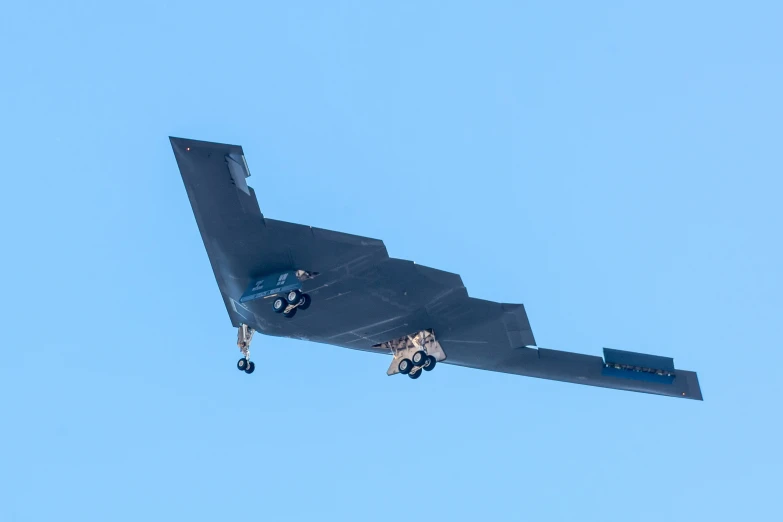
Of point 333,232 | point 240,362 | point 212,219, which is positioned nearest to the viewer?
point 333,232

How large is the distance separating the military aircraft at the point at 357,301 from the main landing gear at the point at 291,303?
55 mm

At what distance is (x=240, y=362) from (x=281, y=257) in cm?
868

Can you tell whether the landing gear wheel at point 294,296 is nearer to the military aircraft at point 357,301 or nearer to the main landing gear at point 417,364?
the military aircraft at point 357,301

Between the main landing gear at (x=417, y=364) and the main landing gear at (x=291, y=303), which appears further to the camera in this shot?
the main landing gear at (x=417, y=364)

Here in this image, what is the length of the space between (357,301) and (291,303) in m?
2.95

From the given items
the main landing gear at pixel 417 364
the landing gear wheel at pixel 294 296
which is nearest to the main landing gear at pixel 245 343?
the landing gear wheel at pixel 294 296

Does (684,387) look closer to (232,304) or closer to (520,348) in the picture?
(520,348)

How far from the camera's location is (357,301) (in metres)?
59.7

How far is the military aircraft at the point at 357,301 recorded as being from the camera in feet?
188

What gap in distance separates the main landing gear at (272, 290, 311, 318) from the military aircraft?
0.06 meters

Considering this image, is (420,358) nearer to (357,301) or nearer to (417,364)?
(417,364)

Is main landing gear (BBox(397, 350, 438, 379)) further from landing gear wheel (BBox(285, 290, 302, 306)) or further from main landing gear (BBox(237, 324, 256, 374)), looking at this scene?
main landing gear (BBox(237, 324, 256, 374))

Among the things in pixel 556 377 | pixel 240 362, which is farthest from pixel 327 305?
pixel 556 377

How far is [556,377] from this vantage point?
6331 cm
